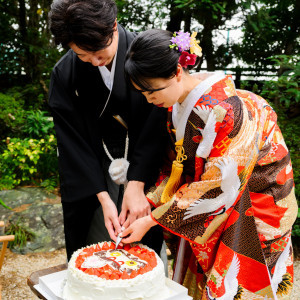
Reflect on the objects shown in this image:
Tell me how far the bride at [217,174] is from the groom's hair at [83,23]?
22 cm

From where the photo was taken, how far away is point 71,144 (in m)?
2.17

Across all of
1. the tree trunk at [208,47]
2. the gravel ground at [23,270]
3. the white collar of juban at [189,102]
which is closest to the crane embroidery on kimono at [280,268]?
the white collar of juban at [189,102]

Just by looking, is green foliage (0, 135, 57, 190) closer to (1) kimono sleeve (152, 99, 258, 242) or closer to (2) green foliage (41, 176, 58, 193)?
(2) green foliage (41, 176, 58, 193)

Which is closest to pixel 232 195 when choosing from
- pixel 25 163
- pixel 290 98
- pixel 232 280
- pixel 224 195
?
pixel 224 195

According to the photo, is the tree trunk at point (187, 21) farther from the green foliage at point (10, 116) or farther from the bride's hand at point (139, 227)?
the bride's hand at point (139, 227)

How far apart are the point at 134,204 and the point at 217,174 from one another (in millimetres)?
488

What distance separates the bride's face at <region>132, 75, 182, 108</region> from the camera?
5.31ft

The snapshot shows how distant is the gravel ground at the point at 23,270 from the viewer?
3631mm

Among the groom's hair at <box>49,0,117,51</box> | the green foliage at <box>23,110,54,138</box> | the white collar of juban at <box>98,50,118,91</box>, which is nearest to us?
the groom's hair at <box>49,0,117,51</box>

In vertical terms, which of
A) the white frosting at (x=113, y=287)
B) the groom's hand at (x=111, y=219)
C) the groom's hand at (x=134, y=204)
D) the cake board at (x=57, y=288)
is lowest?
the cake board at (x=57, y=288)

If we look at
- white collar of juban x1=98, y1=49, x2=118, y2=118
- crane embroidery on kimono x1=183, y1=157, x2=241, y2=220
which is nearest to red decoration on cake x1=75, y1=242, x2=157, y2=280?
crane embroidery on kimono x1=183, y1=157, x2=241, y2=220

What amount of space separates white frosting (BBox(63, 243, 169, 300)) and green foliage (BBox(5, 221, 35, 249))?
10.2ft

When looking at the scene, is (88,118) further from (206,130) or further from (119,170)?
(206,130)

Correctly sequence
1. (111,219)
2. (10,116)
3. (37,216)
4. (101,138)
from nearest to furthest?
(111,219)
(101,138)
(37,216)
(10,116)
